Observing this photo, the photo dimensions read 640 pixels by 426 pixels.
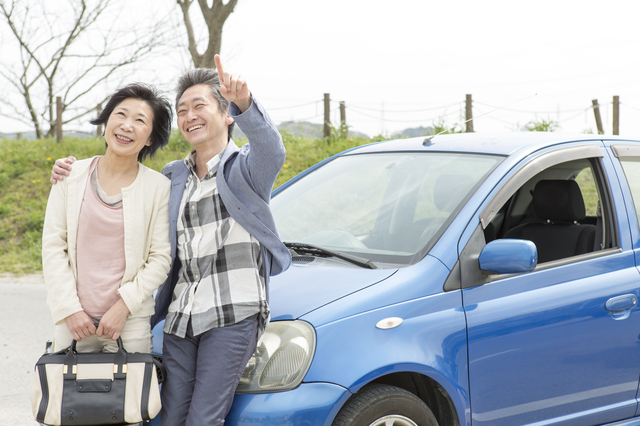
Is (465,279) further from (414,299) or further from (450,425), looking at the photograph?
(450,425)

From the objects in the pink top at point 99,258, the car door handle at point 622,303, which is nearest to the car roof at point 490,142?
the car door handle at point 622,303

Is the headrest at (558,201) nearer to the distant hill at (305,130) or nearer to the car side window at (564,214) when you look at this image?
the car side window at (564,214)

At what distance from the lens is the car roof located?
318 cm

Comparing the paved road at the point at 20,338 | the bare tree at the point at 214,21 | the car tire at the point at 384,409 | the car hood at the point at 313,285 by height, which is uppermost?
the bare tree at the point at 214,21

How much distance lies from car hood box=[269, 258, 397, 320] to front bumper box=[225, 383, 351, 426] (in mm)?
297

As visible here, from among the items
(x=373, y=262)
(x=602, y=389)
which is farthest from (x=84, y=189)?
(x=602, y=389)

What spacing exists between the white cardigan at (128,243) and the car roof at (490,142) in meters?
1.58

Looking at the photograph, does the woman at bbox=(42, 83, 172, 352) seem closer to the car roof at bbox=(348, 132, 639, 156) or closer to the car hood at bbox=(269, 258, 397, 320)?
the car hood at bbox=(269, 258, 397, 320)

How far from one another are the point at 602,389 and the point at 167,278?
204 centimetres

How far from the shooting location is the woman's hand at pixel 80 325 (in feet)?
7.72

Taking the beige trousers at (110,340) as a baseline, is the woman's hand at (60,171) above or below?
above

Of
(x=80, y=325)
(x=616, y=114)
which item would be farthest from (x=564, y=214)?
(x=616, y=114)

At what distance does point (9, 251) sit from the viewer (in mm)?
10086

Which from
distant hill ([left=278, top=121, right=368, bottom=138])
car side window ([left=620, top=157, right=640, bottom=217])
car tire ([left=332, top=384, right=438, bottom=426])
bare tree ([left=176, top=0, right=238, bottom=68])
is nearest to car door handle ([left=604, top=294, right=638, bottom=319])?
car side window ([left=620, top=157, right=640, bottom=217])
